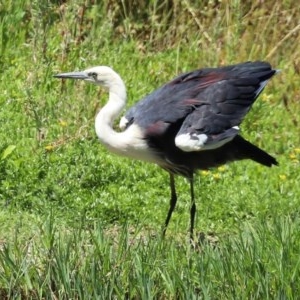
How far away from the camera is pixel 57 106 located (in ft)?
Result: 25.9

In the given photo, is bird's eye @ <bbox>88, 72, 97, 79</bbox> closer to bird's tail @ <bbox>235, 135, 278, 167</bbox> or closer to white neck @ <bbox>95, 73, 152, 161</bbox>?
white neck @ <bbox>95, 73, 152, 161</bbox>

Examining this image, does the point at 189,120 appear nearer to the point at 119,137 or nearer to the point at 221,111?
the point at 221,111

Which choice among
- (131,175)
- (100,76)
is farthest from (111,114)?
(131,175)

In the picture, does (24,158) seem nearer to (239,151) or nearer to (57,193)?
(57,193)

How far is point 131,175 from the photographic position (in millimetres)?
7195

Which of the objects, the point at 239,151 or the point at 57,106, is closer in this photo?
the point at 239,151

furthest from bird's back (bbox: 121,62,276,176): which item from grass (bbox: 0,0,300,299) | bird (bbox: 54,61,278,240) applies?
grass (bbox: 0,0,300,299)

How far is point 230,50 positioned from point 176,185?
68.6 inches

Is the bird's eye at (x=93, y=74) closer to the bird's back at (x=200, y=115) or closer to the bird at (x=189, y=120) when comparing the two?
the bird at (x=189, y=120)

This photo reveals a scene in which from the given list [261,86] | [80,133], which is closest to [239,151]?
[261,86]

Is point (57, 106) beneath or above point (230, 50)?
beneath

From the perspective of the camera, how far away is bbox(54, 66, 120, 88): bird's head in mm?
6629

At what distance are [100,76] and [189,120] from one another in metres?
0.69

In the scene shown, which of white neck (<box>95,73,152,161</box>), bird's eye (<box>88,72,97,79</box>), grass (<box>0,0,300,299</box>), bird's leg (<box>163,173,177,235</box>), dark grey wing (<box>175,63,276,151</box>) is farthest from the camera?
bird's eye (<box>88,72,97,79</box>)
